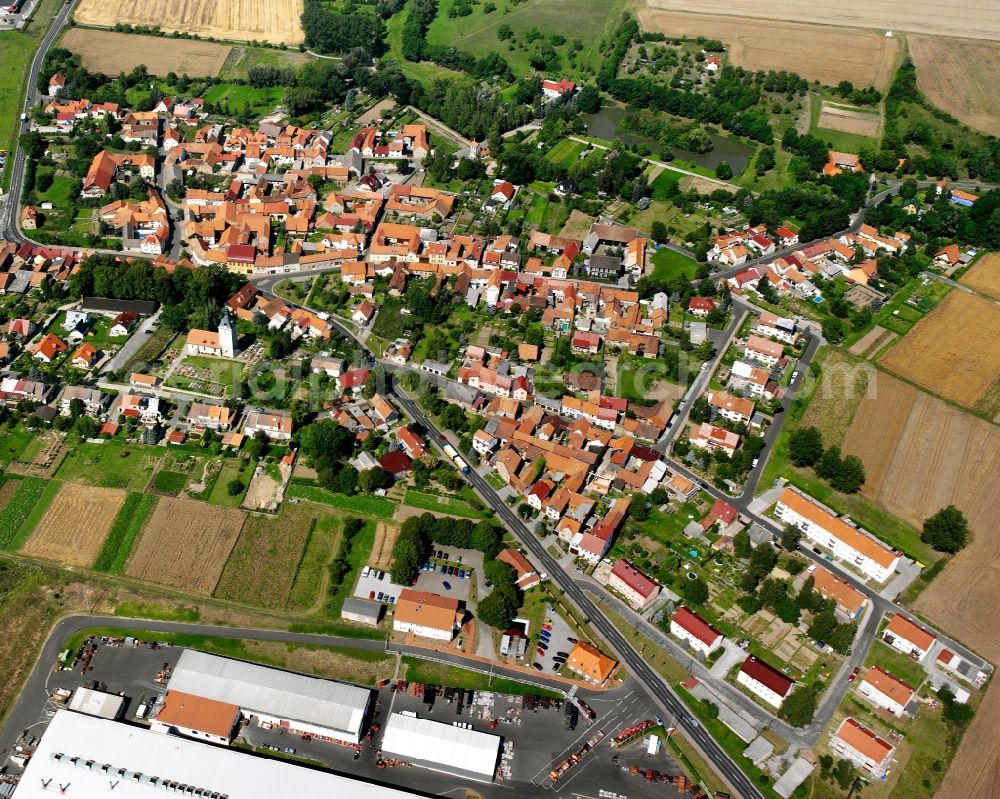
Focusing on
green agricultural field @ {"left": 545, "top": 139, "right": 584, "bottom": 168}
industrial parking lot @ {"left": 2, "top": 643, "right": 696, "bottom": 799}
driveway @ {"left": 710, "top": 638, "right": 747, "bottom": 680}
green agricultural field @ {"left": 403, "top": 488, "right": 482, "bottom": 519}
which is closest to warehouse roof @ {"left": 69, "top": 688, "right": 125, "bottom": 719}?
industrial parking lot @ {"left": 2, "top": 643, "right": 696, "bottom": 799}

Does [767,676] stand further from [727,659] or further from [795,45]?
[795,45]

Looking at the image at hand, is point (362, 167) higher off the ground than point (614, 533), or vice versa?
point (362, 167)

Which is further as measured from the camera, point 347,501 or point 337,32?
point 337,32

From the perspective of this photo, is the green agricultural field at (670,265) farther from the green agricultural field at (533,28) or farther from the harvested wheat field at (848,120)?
the green agricultural field at (533,28)

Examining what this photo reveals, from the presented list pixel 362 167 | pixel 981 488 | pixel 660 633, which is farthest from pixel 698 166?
pixel 660 633

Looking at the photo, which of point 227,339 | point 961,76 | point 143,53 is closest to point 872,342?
point 227,339

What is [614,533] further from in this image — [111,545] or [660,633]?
[111,545]

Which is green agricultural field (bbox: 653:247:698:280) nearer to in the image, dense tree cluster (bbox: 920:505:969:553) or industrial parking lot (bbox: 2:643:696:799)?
dense tree cluster (bbox: 920:505:969:553)
